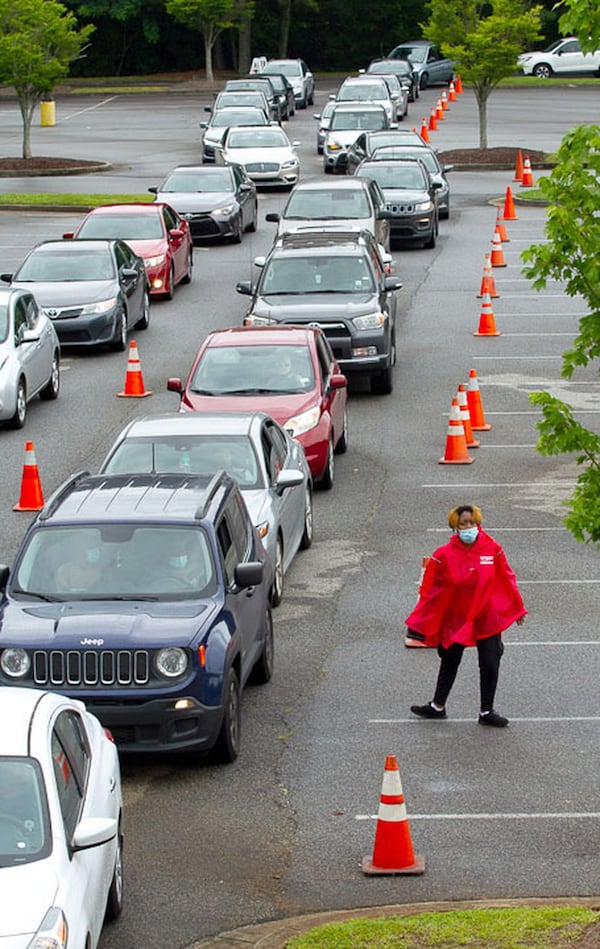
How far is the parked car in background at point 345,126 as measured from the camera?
153 ft

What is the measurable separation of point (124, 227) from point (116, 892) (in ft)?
78.2

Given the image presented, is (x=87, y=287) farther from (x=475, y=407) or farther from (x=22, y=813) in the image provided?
(x=22, y=813)

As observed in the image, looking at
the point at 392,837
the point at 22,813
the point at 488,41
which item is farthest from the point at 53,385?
the point at 488,41

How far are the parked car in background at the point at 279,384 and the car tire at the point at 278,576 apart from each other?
331 cm

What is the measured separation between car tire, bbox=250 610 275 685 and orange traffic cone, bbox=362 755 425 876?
345cm

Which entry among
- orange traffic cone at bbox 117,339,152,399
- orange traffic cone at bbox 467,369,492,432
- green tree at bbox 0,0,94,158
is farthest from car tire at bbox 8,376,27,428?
green tree at bbox 0,0,94,158

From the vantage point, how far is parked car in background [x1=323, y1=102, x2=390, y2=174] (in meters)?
46.6

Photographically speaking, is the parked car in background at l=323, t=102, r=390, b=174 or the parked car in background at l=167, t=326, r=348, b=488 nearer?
the parked car in background at l=167, t=326, r=348, b=488

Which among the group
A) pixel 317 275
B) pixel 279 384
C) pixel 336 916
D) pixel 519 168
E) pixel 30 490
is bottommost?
pixel 519 168

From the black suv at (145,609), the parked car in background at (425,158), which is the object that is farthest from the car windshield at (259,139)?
the black suv at (145,609)

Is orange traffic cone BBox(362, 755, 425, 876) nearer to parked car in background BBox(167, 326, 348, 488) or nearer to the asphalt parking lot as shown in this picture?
the asphalt parking lot

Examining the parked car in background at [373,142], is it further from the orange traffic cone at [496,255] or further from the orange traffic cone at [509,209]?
the orange traffic cone at [496,255]

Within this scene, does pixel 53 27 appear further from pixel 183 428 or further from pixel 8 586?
pixel 8 586

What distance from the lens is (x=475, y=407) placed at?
71.9ft
